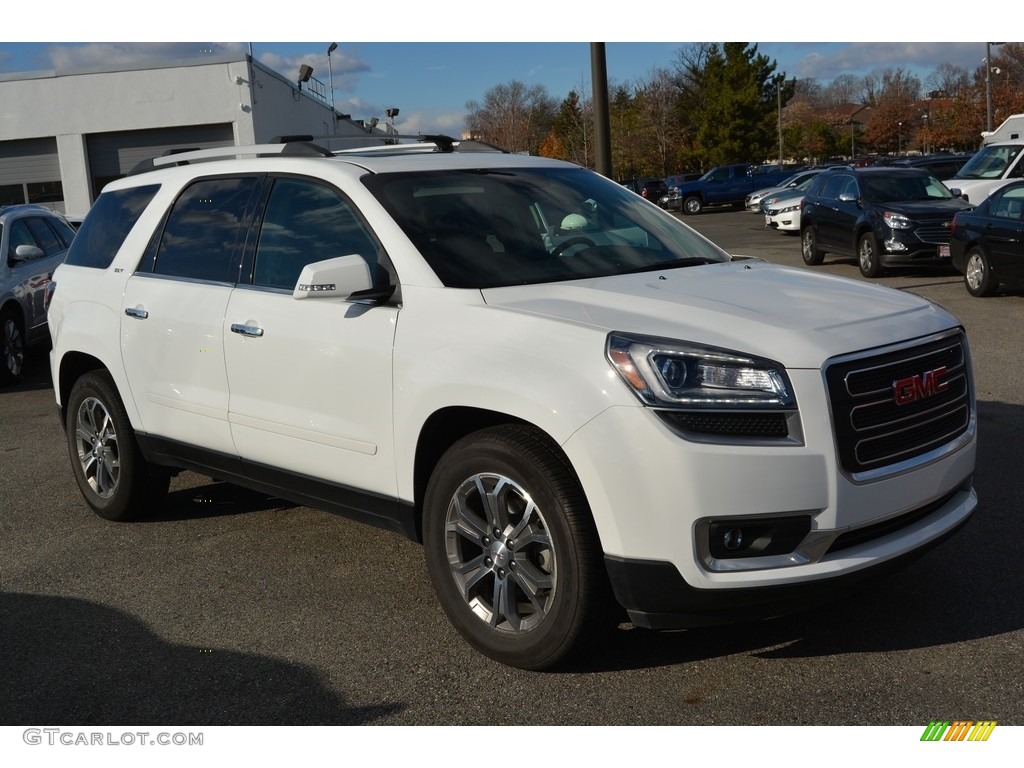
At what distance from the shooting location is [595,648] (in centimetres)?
387

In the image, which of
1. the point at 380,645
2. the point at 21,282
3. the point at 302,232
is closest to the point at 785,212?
the point at 21,282

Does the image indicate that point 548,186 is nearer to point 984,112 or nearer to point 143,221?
point 143,221

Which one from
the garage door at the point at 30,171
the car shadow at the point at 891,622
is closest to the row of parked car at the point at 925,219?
the car shadow at the point at 891,622

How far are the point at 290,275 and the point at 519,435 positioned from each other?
1.55 meters

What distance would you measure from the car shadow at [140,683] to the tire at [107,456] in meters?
1.28

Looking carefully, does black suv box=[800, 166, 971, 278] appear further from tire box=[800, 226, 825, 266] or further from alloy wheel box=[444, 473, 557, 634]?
alloy wheel box=[444, 473, 557, 634]

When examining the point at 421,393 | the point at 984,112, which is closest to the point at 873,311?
the point at 421,393

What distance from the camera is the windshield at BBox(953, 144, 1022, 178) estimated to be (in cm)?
1998

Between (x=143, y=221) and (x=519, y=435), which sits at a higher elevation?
(x=143, y=221)

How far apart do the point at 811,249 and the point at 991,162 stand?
4.28m

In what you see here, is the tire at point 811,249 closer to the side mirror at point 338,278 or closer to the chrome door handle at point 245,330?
the chrome door handle at point 245,330

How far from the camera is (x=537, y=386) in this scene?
147 inches

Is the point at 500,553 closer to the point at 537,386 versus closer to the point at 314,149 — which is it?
the point at 537,386

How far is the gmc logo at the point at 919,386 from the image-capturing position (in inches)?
149
